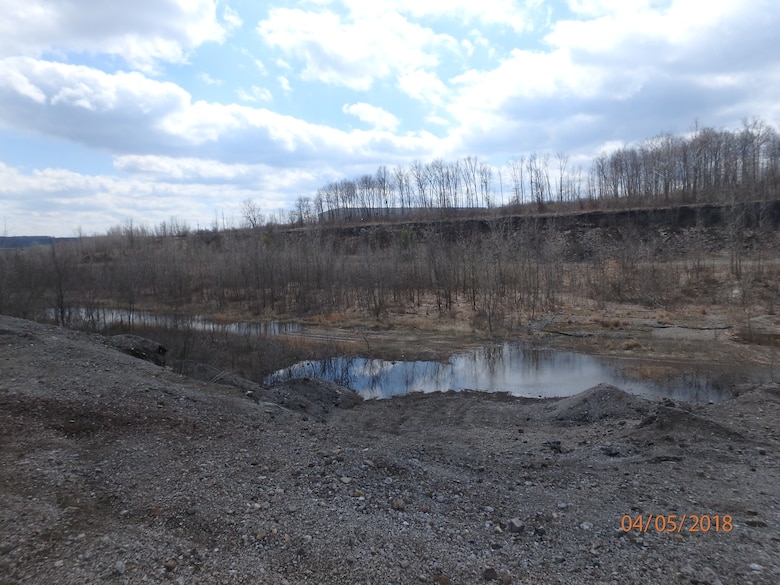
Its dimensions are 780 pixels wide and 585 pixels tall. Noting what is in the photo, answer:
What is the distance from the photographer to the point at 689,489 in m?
5.67

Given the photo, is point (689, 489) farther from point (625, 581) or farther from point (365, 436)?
point (365, 436)

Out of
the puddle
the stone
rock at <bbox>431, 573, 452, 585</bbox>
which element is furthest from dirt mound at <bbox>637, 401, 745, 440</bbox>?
the puddle

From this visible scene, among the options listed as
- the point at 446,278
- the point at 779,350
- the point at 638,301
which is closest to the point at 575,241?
the point at 638,301

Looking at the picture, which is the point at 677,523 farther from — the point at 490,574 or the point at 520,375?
the point at 520,375

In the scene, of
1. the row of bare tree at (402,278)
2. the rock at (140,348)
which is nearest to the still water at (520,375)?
the rock at (140,348)

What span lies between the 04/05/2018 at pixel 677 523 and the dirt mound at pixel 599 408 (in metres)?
4.04

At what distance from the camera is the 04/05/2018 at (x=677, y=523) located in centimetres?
481

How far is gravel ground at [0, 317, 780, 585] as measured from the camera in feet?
13.7

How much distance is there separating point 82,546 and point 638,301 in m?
A: 29.0

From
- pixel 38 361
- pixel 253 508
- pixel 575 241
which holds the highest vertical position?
pixel 575 241

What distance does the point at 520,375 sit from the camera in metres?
15.7

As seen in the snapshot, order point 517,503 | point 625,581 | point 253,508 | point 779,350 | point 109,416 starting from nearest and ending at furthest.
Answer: point 625,581, point 253,508, point 517,503, point 109,416, point 779,350

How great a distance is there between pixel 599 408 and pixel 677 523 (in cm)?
477

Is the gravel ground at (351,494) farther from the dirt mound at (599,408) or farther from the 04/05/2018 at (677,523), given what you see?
the dirt mound at (599,408)
